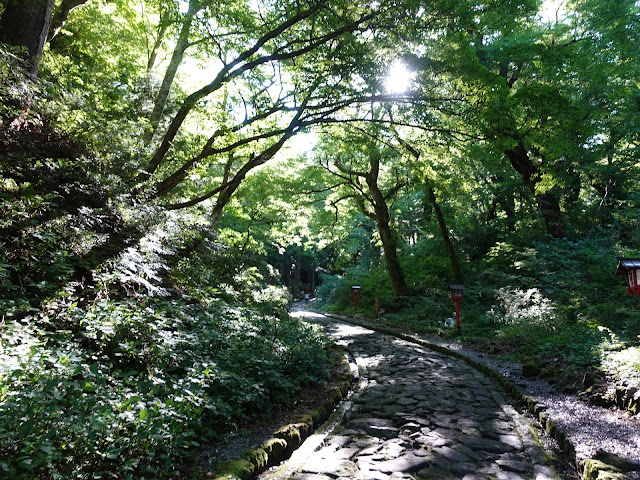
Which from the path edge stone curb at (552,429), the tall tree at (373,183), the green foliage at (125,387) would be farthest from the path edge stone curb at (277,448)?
the tall tree at (373,183)

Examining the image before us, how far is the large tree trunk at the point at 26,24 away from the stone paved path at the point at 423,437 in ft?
25.2

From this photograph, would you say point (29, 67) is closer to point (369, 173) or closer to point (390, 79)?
point (390, 79)

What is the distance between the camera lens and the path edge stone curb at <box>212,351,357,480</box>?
319 centimetres

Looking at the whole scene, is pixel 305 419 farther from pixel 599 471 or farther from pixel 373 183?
pixel 373 183

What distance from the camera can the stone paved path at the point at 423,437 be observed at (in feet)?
11.6

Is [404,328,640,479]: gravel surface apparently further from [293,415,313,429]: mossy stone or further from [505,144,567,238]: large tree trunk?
[505,144,567,238]: large tree trunk

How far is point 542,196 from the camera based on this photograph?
1528 cm

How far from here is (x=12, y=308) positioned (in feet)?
12.2

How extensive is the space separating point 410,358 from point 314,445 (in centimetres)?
551

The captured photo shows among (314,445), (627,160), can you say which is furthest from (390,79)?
(627,160)

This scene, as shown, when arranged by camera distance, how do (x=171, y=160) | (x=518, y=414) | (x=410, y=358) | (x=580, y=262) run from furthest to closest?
(x=580, y=262)
(x=171, y=160)
(x=410, y=358)
(x=518, y=414)

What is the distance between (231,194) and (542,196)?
1245cm

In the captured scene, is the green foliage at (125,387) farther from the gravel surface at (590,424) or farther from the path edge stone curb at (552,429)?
the gravel surface at (590,424)

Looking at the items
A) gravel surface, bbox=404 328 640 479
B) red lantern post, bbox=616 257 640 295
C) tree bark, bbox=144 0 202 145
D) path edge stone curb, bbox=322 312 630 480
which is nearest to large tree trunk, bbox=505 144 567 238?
path edge stone curb, bbox=322 312 630 480
